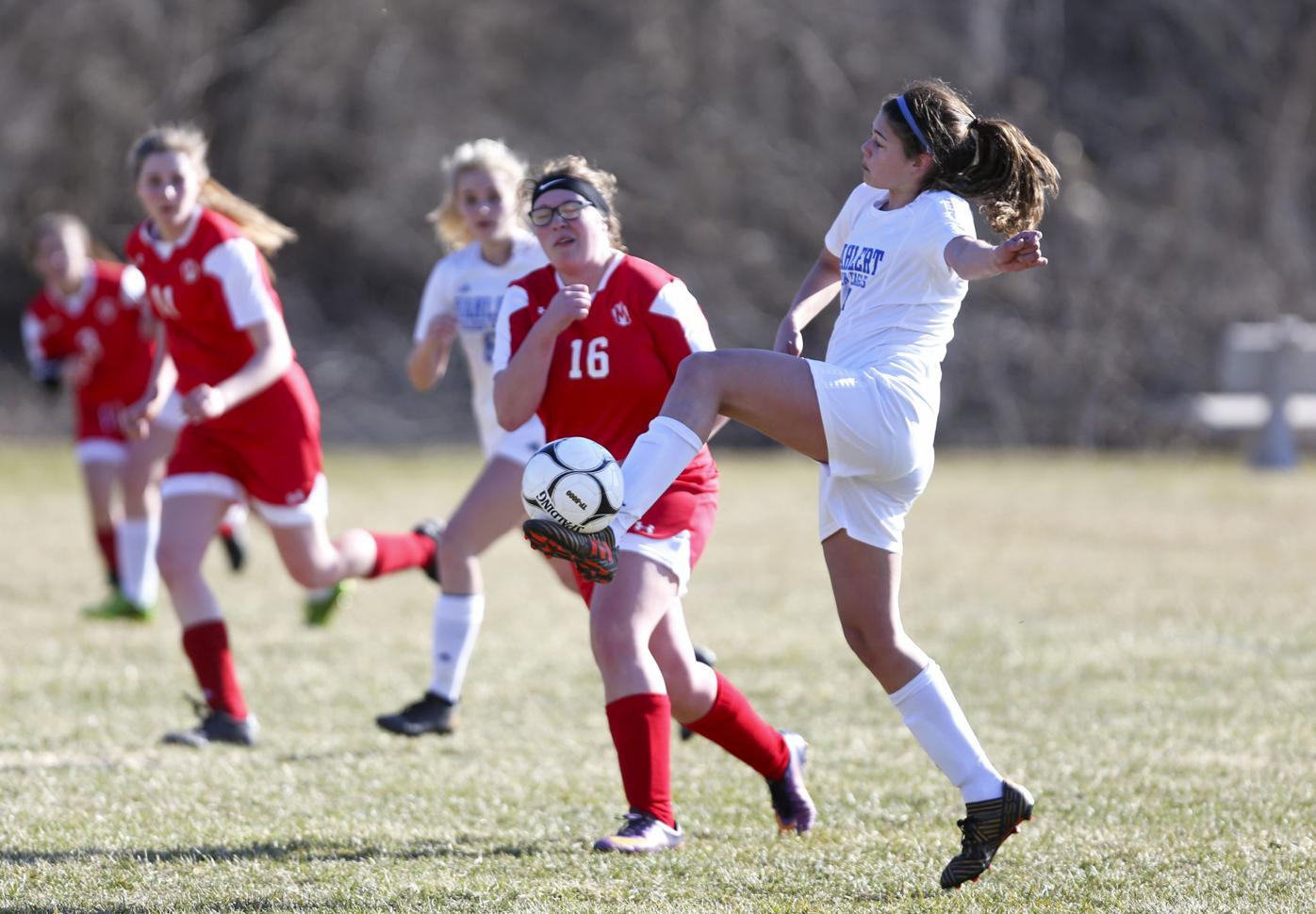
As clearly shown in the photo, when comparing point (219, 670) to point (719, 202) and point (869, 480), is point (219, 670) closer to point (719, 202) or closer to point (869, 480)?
point (869, 480)

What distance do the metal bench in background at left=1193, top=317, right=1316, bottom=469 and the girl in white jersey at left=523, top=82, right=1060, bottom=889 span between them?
445 inches

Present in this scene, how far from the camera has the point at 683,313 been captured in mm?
3932

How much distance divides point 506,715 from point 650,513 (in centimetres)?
209

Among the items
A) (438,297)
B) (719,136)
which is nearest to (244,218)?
(438,297)

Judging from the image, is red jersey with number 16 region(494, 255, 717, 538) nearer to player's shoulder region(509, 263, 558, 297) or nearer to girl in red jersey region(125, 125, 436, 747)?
player's shoulder region(509, 263, 558, 297)

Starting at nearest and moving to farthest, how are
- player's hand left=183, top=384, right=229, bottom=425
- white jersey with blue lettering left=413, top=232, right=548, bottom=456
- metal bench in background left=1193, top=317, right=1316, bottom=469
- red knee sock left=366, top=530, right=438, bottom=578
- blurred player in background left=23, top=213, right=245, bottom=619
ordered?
player's hand left=183, top=384, right=229, bottom=425
white jersey with blue lettering left=413, top=232, right=548, bottom=456
red knee sock left=366, top=530, right=438, bottom=578
blurred player in background left=23, top=213, right=245, bottom=619
metal bench in background left=1193, top=317, right=1316, bottom=469

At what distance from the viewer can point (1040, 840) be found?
4027 mm

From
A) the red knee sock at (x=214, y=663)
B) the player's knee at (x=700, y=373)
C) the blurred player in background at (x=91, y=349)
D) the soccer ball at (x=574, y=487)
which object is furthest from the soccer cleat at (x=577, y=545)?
the blurred player in background at (x=91, y=349)

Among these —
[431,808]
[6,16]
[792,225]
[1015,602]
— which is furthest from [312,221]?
[431,808]

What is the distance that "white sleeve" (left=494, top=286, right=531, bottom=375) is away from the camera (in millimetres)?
4051

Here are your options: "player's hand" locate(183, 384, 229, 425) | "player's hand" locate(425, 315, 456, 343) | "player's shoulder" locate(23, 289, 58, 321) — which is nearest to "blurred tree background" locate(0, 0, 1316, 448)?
"player's shoulder" locate(23, 289, 58, 321)

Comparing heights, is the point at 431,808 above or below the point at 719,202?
below

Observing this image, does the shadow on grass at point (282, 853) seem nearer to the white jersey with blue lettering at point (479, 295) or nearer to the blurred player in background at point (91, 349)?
the white jersey with blue lettering at point (479, 295)

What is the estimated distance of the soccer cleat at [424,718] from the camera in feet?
17.0
